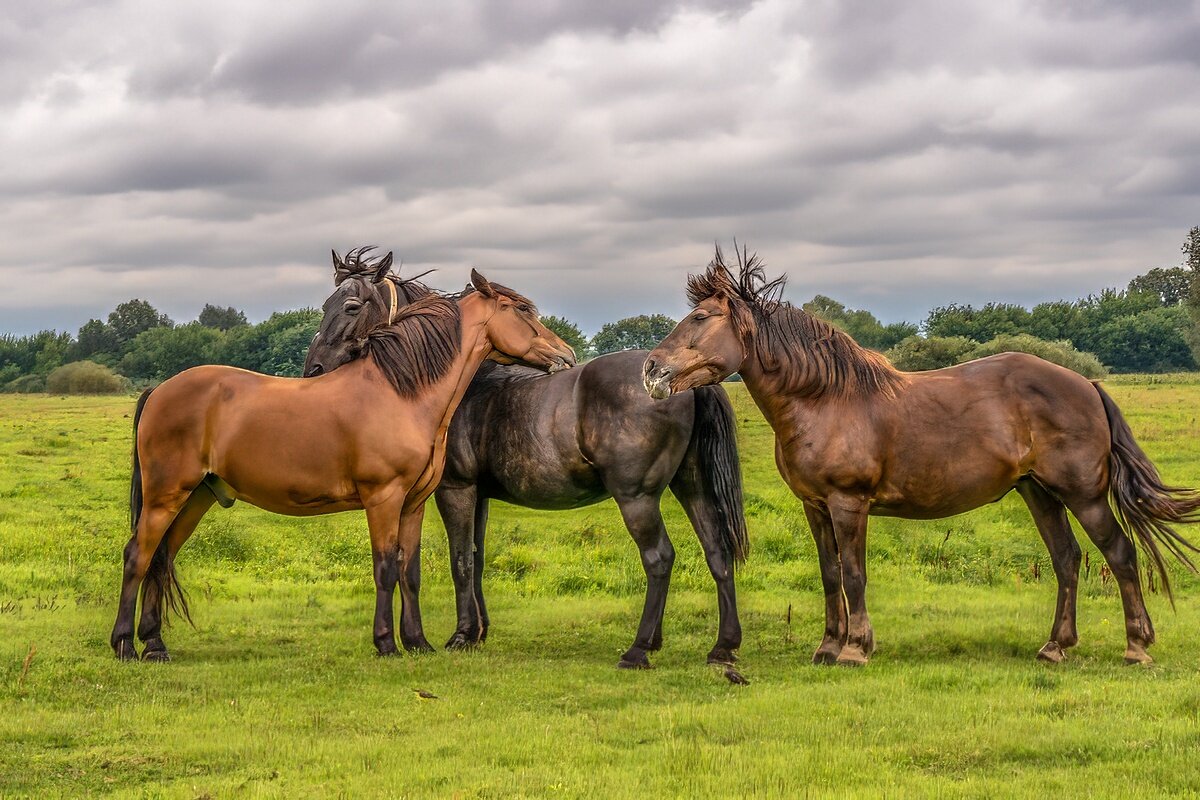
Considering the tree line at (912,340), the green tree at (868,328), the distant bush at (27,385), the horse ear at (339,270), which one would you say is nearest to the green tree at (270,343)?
the tree line at (912,340)

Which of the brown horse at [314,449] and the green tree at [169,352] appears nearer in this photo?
the brown horse at [314,449]

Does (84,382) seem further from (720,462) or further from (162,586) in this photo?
(720,462)

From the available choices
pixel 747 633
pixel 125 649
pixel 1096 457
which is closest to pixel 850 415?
pixel 1096 457

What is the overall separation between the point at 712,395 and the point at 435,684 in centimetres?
302

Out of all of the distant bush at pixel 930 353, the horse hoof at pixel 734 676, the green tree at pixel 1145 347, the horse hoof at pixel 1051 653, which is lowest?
the horse hoof at pixel 734 676

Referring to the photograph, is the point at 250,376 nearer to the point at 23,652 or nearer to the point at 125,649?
the point at 125,649

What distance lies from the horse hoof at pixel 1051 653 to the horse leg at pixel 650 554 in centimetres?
282

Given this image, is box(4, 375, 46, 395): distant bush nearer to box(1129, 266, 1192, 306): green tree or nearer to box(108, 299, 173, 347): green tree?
box(108, 299, 173, 347): green tree

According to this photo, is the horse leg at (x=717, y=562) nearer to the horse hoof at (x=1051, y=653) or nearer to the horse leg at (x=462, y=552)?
the horse leg at (x=462, y=552)

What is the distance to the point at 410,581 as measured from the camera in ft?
28.6

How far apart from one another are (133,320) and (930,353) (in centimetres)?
8088

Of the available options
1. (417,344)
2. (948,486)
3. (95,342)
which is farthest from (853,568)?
(95,342)

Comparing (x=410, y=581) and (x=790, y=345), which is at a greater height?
(x=790, y=345)

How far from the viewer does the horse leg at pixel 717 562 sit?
8.32 metres
